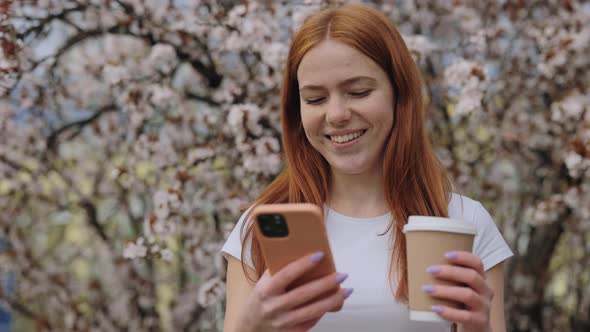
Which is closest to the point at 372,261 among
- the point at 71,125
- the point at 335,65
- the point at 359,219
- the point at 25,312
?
the point at 359,219

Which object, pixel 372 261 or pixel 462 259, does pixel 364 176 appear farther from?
pixel 462 259

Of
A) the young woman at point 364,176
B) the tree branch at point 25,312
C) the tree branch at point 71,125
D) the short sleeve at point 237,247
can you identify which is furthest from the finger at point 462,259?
the tree branch at point 25,312

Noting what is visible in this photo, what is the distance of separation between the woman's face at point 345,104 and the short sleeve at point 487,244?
294 millimetres

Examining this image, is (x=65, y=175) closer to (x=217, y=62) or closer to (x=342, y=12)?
(x=217, y=62)

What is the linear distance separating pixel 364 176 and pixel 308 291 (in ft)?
1.90

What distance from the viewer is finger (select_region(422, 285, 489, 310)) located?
45.4 inches

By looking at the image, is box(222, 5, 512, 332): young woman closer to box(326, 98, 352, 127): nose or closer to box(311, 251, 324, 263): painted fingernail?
box(326, 98, 352, 127): nose

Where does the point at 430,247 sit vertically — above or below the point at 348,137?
below

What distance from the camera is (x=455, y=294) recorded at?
3.78 ft

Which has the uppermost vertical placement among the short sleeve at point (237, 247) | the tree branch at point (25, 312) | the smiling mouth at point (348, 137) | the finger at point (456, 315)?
the smiling mouth at point (348, 137)

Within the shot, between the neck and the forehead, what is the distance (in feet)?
0.91

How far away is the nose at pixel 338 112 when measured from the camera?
4.94ft

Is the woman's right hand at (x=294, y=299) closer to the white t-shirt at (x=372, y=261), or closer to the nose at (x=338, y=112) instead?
the white t-shirt at (x=372, y=261)

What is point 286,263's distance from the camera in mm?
1201
